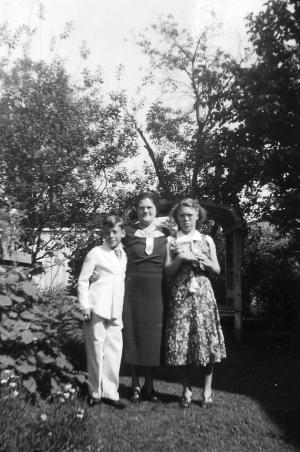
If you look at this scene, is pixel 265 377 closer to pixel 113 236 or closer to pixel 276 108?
pixel 113 236

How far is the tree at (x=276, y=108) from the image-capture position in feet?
23.5

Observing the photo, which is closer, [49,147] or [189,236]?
[189,236]

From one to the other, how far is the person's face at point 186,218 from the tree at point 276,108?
9.94 feet

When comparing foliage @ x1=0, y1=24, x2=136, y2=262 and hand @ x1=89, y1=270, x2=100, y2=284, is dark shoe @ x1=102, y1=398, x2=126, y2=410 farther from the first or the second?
foliage @ x1=0, y1=24, x2=136, y2=262

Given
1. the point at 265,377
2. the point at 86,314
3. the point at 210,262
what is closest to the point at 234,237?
the point at 265,377

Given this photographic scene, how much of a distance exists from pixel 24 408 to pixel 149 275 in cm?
162

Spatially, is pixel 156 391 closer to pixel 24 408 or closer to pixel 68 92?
pixel 24 408

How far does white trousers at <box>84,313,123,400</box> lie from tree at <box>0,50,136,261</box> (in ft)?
10.5

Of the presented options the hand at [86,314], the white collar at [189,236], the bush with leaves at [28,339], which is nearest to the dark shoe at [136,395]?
the bush with leaves at [28,339]

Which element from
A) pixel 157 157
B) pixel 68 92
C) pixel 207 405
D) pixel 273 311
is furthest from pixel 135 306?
pixel 157 157

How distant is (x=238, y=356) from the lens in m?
6.89

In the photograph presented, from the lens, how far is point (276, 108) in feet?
23.6

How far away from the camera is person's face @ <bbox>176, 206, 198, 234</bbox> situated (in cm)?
419

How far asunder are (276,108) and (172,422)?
17.2 ft
